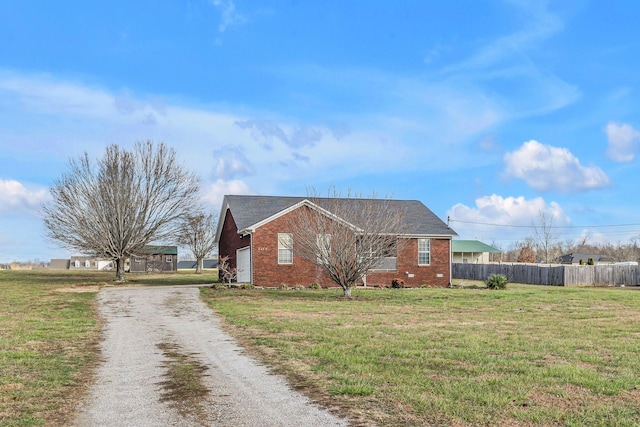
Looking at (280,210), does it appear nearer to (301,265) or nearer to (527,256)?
(301,265)

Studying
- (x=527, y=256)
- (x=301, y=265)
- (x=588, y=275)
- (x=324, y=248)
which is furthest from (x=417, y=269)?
(x=527, y=256)

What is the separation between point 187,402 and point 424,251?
91.7 ft

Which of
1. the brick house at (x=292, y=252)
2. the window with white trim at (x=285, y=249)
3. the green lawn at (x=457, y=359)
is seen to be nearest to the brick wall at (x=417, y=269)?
the brick house at (x=292, y=252)

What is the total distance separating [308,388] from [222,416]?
1.66 meters

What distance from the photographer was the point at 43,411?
7.03m

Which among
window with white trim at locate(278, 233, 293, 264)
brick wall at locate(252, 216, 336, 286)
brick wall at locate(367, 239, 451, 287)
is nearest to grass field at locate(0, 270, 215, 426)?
brick wall at locate(252, 216, 336, 286)

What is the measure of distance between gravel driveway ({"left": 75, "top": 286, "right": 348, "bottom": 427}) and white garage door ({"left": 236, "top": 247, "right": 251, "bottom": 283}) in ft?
54.6

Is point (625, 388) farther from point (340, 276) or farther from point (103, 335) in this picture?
point (340, 276)

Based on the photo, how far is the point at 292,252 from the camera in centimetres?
3148

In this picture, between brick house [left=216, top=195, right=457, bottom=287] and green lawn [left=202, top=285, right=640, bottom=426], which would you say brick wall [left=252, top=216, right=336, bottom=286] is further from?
green lawn [left=202, top=285, right=640, bottom=426]

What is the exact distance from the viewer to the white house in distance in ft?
233

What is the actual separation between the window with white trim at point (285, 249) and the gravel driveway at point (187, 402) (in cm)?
1622

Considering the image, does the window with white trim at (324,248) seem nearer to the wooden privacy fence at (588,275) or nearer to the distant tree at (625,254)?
the wooden privacy fence at (588,275)

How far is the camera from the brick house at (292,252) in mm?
30922
